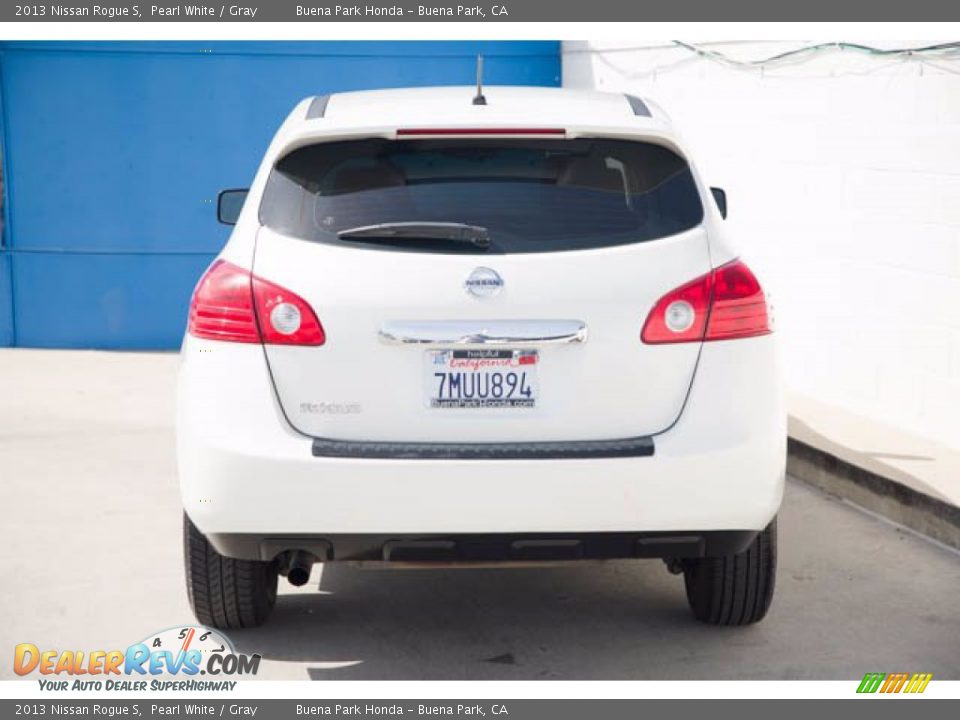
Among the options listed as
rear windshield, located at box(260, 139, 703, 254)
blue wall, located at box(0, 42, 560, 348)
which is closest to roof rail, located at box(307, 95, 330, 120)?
rear windshield, located at box(260, 139, 703, 254)

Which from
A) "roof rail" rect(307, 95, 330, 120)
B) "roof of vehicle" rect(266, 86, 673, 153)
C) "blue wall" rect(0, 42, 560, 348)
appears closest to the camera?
"roof of vehicle" rect(266, 86, 673, 153)

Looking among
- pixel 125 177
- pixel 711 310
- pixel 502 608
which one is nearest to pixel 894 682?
pixel 711 310

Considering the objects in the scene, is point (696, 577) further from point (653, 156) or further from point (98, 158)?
point (98, 158)

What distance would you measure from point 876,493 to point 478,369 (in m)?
3.19

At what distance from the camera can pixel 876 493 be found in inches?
276

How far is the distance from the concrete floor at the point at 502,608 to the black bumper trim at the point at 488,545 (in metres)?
0.50

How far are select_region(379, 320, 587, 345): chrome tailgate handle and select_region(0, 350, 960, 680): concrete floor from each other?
1131 millimetres

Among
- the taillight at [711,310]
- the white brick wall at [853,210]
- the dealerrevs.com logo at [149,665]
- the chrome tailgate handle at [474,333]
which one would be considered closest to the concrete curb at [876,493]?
the white brick wall at [853,210]

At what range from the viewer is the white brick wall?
7582 millimetres

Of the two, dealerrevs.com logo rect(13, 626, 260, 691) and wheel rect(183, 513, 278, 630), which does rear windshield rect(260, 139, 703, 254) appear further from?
dealerrevs.com logo rect(13, 626, 260, 691)

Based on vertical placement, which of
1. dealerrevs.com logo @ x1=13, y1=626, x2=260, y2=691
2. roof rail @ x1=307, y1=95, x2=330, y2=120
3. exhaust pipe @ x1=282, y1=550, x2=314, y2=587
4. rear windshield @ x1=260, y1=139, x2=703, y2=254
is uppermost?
roof rail @ x1=307, y1=95, x2=330, y2=120

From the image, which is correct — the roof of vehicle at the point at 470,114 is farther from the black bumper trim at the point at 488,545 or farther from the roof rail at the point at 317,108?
the black bumper trim at the point at 488,545

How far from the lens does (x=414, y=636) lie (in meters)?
5.26

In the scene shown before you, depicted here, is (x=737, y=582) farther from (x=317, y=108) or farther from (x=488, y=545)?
(x=317, y=108)
